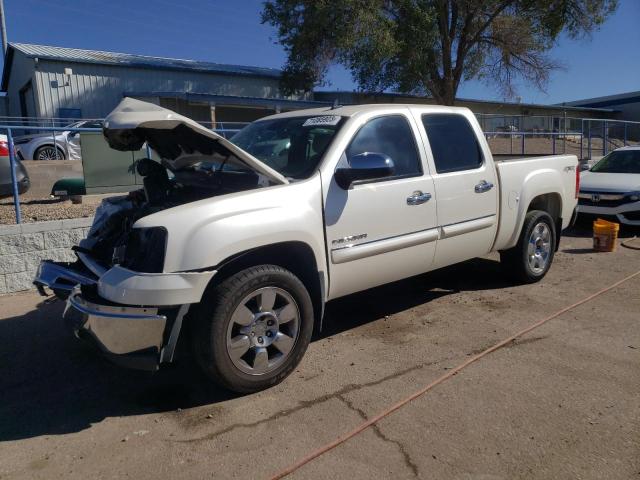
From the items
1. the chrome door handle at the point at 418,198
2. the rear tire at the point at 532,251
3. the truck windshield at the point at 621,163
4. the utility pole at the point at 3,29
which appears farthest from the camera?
the utility pole at the point at 3,29

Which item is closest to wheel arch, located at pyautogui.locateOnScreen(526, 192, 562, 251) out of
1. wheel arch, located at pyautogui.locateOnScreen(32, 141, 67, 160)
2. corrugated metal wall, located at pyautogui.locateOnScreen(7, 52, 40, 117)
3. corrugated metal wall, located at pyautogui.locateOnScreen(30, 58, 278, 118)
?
wheel arch, located at pyautogui.locateOnScreen(32, 141, 67, 160)

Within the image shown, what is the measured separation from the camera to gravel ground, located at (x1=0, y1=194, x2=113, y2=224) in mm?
6918

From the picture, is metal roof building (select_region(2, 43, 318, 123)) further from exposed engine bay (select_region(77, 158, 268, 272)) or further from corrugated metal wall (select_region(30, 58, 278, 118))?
exposed engine bay (select_region(77, 158, 268, 272))

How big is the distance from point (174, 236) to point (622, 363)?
3271 millimetres

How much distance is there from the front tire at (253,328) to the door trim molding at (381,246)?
43 centimetres

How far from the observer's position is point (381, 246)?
417 cm

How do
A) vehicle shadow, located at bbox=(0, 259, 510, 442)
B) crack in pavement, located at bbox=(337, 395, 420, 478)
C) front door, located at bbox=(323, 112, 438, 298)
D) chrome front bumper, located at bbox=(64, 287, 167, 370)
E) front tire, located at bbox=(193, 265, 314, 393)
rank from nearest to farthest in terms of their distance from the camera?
crack in pavement, located at bbox=(337, 395, 420, 478) → chrome front bumper, located at bbox=(64, 287, 167, 370) → front tire, located at bbox=(193, 265, 314, 393) → vehicle shadow, located at bbox=(0, 259, 510, 442) → front door, located at bbox=(323, 112, 438, 298)

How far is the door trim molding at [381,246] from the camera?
3.92 m

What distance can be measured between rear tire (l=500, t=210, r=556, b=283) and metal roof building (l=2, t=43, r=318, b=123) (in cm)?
1882

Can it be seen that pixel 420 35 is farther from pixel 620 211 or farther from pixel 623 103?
pixel 623 103

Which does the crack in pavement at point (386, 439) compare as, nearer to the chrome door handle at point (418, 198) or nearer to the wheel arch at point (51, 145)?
the chrome door handle at point (418, 198)

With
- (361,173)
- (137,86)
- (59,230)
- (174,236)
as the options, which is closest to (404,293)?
(361,173)

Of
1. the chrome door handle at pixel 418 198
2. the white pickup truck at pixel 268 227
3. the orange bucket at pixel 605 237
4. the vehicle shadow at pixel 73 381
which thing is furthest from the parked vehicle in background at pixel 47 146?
the orange bucket at pixel 605 237

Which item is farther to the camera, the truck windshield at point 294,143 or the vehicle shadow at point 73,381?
the truck windshield at point 294,143
